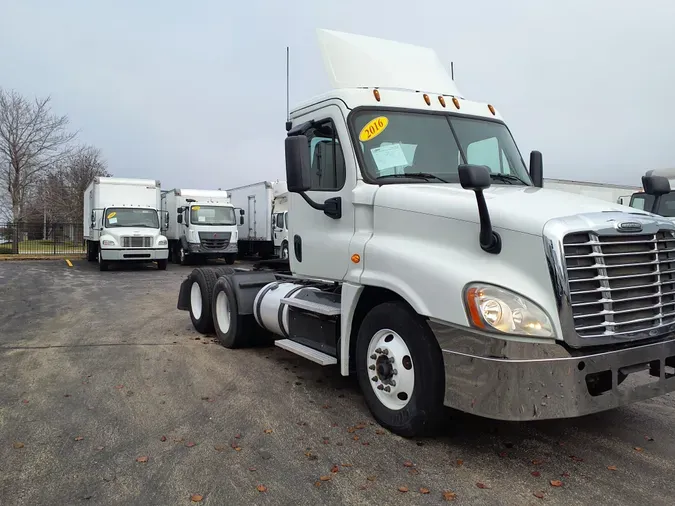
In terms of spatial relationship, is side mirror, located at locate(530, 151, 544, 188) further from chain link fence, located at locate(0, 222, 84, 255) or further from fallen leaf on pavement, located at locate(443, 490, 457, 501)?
chain link fence, located at locate(0, 222, 84, 255)

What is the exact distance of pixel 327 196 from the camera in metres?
4.96

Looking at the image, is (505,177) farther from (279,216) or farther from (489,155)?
(279,216)

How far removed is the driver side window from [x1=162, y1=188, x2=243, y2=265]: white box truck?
19162 mm

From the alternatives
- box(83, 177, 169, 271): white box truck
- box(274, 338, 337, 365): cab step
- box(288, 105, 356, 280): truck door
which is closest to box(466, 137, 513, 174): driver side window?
box(288, 105, 356, 280): truck door

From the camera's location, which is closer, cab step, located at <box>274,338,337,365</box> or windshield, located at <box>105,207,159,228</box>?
cab step, located at <box>274,338,337,365</box>

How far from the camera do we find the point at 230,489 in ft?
11.0

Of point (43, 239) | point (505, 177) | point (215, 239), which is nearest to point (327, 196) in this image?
point (505, 177)

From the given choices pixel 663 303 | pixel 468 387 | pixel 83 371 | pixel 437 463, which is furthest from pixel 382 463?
pixel 83 371

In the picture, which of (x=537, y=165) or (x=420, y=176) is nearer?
(x=420, y=176)

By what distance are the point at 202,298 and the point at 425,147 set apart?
14.7ft

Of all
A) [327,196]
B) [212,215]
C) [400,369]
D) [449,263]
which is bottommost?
[400,369]

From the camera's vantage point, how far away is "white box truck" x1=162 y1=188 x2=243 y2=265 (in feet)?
75.3

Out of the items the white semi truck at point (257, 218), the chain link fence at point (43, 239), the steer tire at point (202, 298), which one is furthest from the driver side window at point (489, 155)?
the chain link fence at point (43, 239)

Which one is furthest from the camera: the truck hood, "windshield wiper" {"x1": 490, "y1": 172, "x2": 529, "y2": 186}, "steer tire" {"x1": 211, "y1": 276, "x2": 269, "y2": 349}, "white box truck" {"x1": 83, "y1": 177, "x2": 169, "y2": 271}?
"white box truck" {"x1": 83, "y1": 177, "x2": 169, "y2": 271}
